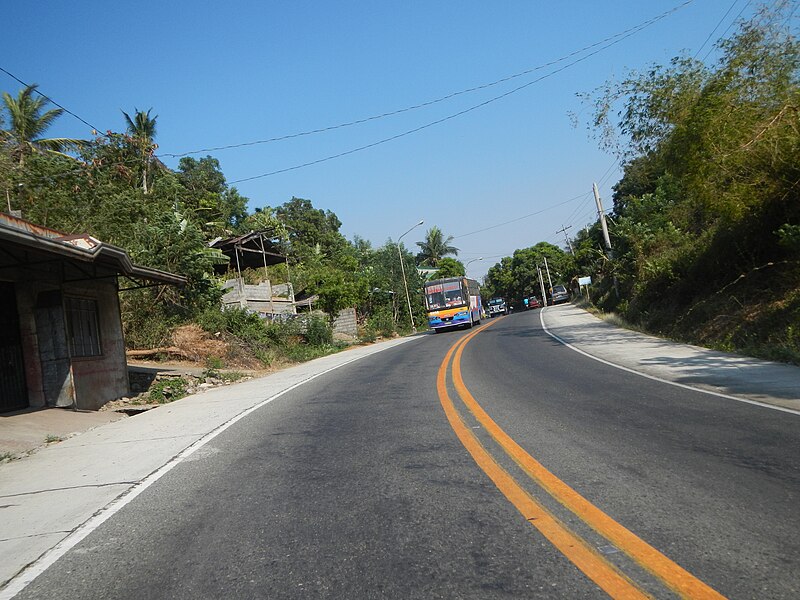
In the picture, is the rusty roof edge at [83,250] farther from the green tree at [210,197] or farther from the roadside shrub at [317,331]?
the green tree at [210,197]

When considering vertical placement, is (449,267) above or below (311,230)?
below

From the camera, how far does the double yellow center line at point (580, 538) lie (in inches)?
117

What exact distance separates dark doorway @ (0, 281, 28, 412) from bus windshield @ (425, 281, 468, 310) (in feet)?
92.1

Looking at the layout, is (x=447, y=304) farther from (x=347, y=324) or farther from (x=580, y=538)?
(x=580, y=538)

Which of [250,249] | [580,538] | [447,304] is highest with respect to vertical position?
[250,249]

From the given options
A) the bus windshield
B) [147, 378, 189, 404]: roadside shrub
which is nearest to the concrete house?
[147, 378, 189, 404]: roadside shrub

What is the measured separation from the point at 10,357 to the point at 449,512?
1176cm

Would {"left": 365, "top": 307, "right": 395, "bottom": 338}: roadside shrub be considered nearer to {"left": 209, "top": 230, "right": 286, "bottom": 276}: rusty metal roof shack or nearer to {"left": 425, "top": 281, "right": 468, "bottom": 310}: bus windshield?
{"left": 425, "top": 281, "right": 468, "bottom": 310}: bus windshield

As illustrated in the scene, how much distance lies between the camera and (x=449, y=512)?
4.24 meters

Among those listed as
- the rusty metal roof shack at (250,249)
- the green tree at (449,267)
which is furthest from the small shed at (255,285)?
the green tree at (449,267)

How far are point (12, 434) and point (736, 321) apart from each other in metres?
16.1

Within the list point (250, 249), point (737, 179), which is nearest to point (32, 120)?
point (250, 249)

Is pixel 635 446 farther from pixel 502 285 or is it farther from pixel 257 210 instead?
pixel 502 285

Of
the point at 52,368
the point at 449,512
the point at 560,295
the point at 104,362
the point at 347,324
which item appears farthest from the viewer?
the point at 560,295
